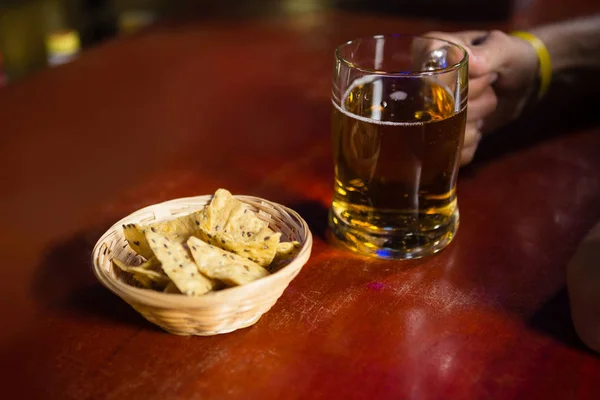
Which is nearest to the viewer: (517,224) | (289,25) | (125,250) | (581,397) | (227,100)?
(581,397)

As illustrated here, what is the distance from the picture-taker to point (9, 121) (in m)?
1.30

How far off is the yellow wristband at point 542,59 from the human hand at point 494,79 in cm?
2

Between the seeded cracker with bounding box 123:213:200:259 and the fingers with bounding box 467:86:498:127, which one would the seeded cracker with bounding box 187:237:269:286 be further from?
the fingers with bounding box 467:86:498:127

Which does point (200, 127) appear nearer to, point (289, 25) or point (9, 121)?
point (9, 121)

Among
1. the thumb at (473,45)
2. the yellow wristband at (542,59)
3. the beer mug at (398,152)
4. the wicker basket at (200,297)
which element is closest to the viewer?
the wicker basket at (200,297)

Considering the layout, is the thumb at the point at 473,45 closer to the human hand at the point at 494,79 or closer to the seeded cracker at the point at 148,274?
the human hand at the point at 494,79

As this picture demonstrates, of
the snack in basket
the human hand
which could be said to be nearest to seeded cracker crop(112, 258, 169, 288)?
the snack in basket

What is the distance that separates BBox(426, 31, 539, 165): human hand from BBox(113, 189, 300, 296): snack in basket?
14.4 inches

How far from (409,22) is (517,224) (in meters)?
1.16

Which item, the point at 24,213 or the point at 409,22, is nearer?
the point at 24,213

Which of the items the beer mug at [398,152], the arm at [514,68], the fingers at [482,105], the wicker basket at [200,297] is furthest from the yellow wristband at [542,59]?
the wicker basket at [200,297]

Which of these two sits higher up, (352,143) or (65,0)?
(352,143)

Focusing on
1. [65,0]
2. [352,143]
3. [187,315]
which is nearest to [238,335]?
[187,315]

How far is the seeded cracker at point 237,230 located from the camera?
2.33 ft
